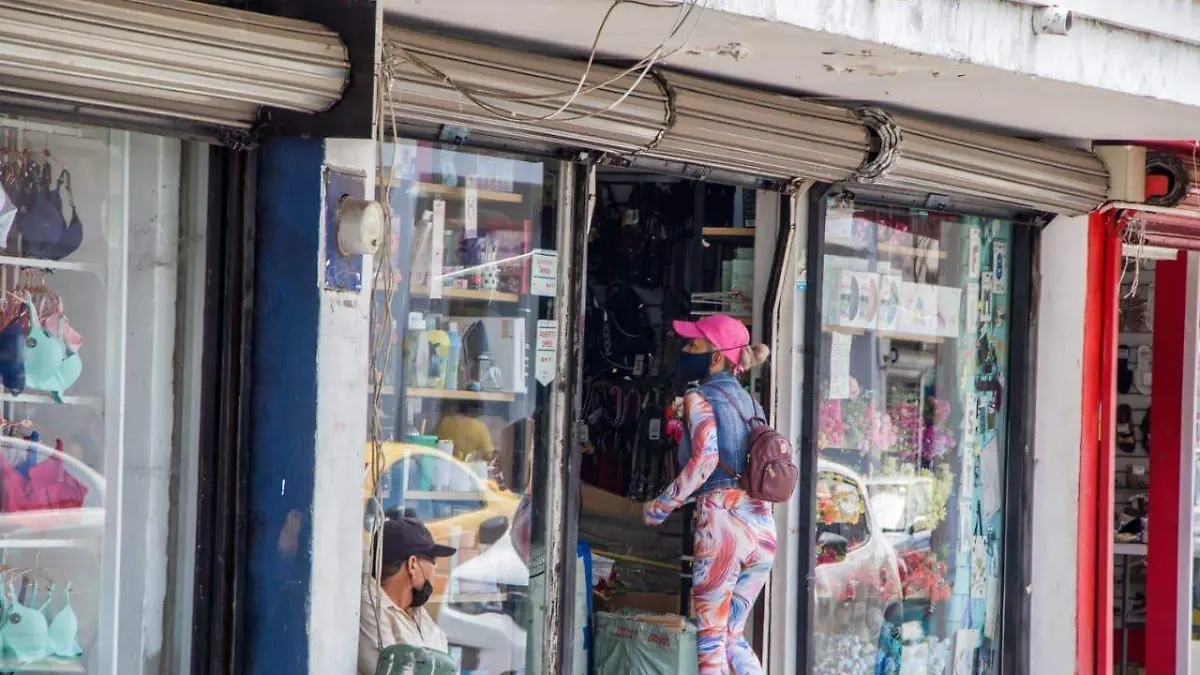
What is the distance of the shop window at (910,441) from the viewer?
25.0ft

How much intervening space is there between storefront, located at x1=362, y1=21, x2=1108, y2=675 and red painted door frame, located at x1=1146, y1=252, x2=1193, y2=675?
64.0 inches

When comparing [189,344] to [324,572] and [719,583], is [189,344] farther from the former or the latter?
[719,583]

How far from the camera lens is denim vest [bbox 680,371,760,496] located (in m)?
6.73

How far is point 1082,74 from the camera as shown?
254 inches

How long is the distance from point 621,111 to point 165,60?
6.47ft

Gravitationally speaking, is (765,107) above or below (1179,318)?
above

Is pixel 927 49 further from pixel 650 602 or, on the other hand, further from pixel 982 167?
pixel 650 602

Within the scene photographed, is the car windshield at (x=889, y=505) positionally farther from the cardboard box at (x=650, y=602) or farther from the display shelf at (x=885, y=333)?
the cardboard box at (x=650, y=602)

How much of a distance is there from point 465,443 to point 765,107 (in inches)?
70.6

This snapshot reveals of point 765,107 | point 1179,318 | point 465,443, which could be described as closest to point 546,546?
point 465,443

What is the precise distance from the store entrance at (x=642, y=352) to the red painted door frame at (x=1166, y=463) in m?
3.23

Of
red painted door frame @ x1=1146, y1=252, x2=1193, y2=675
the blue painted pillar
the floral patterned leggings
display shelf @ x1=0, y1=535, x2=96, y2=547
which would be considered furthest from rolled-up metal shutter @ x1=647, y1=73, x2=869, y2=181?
red painted door frame @ x1=1146, y1=252, x2=1193, y2=675

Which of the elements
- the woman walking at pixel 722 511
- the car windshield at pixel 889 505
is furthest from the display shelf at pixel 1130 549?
the woman walking at pixel 722 511

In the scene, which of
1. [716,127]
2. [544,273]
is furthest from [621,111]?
[544,273]
